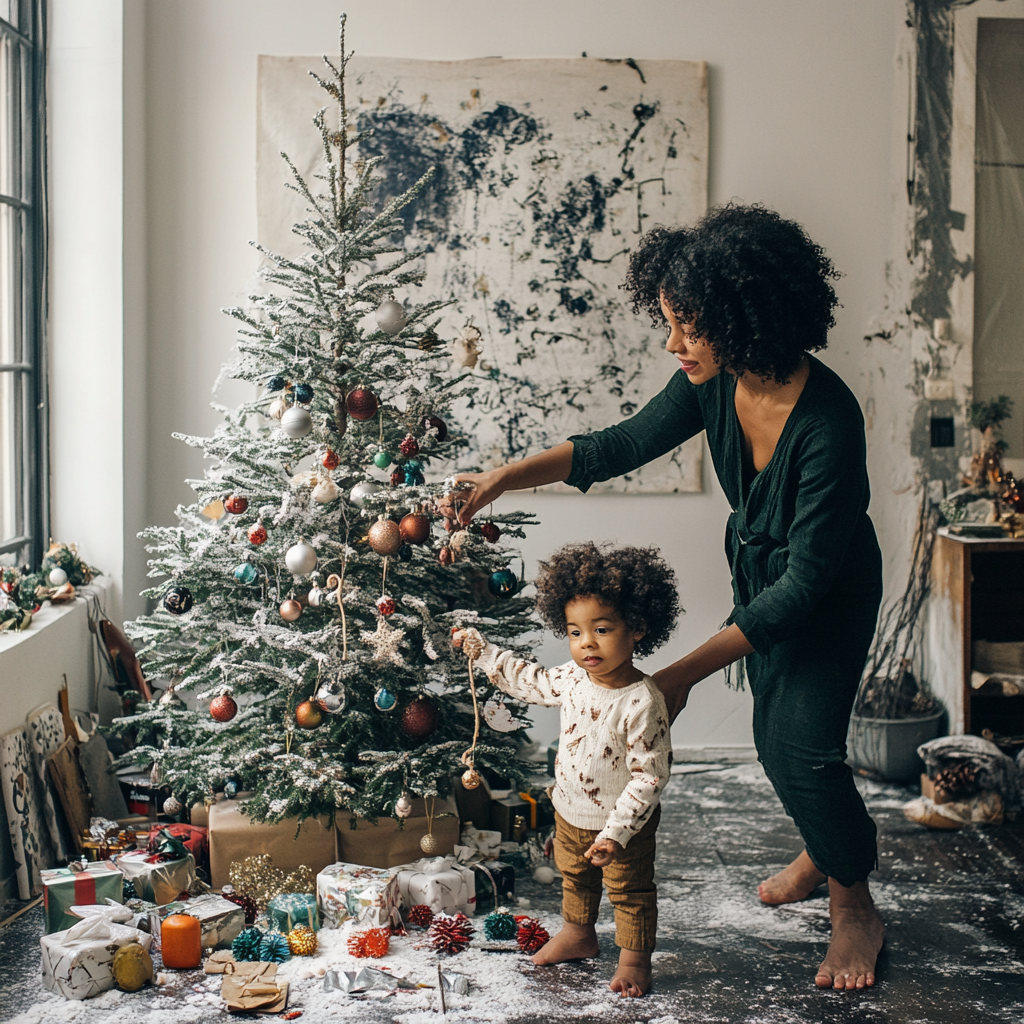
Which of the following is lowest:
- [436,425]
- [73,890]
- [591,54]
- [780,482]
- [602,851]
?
[73,890]

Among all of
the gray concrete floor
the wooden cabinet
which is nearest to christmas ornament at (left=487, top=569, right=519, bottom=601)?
the gray concrete floor

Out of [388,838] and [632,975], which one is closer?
[632,975]

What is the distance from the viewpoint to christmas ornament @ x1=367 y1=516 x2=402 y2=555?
7.22ft

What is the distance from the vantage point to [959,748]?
→ 303cm

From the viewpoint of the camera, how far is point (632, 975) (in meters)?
2.02

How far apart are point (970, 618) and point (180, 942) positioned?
2.39 m

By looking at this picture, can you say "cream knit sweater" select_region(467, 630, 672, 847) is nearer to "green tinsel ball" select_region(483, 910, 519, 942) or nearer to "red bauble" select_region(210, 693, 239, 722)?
"green tinsel ball" select_region(483, 910, 519, 942)

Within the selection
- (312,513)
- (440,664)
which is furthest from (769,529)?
(312,513)

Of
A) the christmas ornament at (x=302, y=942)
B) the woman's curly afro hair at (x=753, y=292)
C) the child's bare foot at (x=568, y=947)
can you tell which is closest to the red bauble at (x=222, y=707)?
the christmas ornament at (x=302, y=942)

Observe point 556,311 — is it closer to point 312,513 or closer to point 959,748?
point 312,513

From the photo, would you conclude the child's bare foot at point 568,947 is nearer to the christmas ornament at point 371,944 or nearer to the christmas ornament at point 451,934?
the christmas ornament at point 451,934

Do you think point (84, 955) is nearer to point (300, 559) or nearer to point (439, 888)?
point (439, 888)

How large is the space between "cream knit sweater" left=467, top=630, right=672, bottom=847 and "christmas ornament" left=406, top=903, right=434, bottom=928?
45 cm

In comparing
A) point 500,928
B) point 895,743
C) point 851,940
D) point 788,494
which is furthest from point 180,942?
point 895,743
